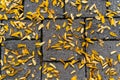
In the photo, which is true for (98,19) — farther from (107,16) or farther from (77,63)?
(77,63)

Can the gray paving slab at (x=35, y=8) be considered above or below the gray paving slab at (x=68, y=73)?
above

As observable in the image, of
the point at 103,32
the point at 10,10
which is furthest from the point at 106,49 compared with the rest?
the point at 10,10

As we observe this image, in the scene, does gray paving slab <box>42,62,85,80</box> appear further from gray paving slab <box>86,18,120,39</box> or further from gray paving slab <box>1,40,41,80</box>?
gray paving slab <box>86,18,120,39</box>

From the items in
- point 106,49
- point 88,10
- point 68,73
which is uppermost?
point 88,10

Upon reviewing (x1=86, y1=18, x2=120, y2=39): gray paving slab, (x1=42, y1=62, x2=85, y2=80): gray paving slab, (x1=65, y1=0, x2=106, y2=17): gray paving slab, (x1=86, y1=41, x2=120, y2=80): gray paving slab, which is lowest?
(x1=42, y1=62, x2=85, y2=80): gray paving slab

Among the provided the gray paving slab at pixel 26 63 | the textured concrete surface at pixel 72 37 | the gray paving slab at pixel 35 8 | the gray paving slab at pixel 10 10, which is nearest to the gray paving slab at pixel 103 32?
the textured concrete surface at pixel 72 37

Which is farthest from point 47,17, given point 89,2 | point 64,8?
point 89,2

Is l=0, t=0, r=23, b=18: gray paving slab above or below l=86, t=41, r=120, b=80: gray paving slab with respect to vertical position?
above

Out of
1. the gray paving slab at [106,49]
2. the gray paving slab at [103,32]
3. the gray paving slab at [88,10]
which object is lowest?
the gray paving slab at [106,49]

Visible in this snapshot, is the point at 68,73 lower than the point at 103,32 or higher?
lower

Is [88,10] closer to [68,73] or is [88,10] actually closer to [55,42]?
[55,42]

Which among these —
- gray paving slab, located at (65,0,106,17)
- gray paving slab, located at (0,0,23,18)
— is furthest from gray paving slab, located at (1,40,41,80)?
gray paving slab, located at (65,0,106,17)

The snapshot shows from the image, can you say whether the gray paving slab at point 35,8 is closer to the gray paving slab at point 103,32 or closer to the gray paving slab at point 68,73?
the gray paving slab at point 103,32
